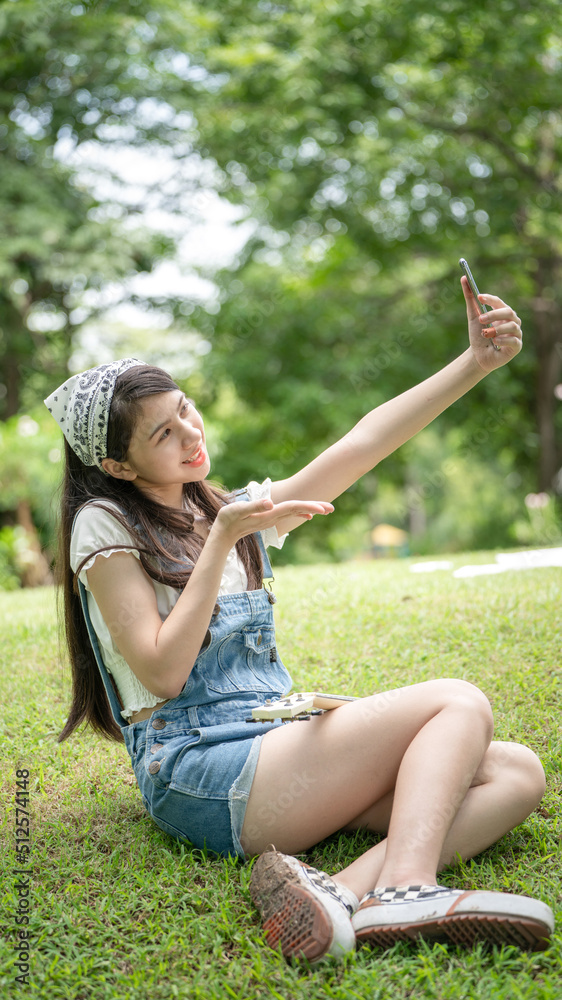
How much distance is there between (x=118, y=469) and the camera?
2.06 metres

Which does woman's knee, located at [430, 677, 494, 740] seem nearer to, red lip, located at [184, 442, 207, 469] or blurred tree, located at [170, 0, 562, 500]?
red lip, located at [184, 442, 207, 469]

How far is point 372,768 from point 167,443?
2.90 feet

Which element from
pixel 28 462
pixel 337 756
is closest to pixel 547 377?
pixel 28 462

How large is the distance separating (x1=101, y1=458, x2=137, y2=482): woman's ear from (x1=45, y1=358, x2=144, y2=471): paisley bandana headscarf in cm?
2

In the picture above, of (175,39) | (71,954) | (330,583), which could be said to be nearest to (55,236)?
(175,39)

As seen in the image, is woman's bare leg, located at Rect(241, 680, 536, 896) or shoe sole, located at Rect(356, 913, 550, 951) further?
woman's bare leg, located at Rect(241, 680, 536, 896)

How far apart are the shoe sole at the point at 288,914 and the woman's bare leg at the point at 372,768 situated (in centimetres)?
16

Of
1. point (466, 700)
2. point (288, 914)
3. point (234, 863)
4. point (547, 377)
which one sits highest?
point (466, 700)

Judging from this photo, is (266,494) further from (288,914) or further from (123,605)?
(288,914)

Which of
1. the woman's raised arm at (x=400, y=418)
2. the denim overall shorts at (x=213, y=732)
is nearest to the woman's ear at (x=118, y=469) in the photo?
the denim overall shorts at (x=213, y=732)

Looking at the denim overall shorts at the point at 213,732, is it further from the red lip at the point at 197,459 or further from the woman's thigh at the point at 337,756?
the red lip at the point at 197,459

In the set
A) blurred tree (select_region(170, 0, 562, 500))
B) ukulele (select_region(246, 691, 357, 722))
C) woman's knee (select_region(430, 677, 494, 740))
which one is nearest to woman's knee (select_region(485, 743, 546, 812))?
woman's knee (select_region(430, 677, 494, 740))

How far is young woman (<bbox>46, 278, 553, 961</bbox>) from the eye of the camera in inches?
64.8

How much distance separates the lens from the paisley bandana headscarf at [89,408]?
200 centimetres
